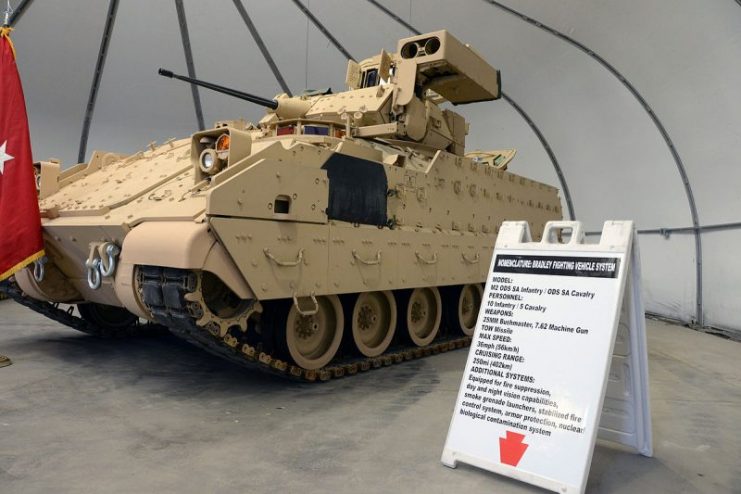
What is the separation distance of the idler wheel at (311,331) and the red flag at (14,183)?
301 cm

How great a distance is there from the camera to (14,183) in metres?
6.81

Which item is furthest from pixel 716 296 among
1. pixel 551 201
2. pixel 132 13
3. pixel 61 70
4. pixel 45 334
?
pixel 61 70

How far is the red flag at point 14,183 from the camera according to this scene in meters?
6.53

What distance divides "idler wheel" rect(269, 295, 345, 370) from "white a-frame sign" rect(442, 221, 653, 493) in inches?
100

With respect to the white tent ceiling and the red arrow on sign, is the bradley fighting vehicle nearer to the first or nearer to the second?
the red arrow on sign

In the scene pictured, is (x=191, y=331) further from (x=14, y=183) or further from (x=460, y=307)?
(x=460, y=307)

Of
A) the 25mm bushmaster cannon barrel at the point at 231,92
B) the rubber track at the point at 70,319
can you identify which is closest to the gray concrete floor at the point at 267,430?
the rubber track at the point at 70,319

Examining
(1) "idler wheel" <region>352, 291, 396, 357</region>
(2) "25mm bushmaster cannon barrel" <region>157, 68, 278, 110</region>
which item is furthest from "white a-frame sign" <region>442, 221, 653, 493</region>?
(2) "25mm bushmaster cannon barrel" <region>157, 68, 278, 110</region>

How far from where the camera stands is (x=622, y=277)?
3562 mm

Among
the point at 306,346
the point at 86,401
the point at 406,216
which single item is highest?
the point at 406,216

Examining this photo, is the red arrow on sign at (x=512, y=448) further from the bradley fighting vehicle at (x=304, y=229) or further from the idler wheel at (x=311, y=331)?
the idler wheel at (x=311, y=331)

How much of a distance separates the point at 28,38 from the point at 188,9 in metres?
3.66

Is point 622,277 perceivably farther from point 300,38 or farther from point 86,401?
point 300,38

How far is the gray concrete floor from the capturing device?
3787 mm
